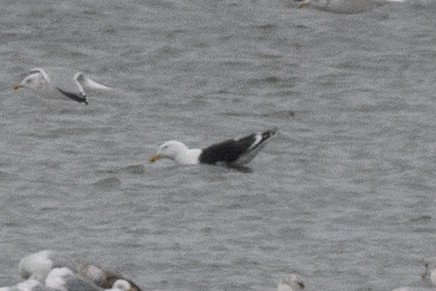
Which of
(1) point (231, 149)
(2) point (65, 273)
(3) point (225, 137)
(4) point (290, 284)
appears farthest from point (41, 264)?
(3) point (225, 137)

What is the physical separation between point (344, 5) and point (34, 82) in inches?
180

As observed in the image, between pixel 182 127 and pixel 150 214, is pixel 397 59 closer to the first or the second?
pixel 182 127

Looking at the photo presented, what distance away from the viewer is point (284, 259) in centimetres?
1536

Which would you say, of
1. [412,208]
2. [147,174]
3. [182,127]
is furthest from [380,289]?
[182,127]

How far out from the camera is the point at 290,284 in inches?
539

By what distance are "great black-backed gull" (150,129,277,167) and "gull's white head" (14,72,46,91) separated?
2626 mm

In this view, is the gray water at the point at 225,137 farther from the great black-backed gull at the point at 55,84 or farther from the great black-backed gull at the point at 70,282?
the great black-backed gull at the point at 70,282

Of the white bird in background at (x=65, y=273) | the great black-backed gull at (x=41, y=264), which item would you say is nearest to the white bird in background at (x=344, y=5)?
the white bird in background at (x=65, y=273)

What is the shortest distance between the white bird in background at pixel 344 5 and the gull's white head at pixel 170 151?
5.57 metres

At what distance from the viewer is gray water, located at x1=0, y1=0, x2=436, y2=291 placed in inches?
609

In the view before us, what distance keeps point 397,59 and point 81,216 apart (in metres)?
8.10

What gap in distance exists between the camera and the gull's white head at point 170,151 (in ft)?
61.9

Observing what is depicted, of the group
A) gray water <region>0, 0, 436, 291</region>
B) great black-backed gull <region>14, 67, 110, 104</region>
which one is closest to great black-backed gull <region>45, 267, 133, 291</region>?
gray water <region>0, 0, 436, 291</region>

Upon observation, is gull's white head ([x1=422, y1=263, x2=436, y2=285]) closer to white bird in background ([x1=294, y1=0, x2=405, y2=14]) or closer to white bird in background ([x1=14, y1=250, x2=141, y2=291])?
white bird in background ([x1=14, y1=250, x2=141, y2=291])
